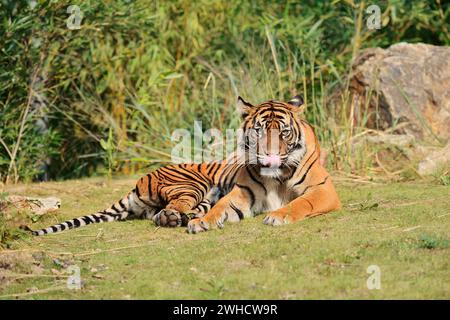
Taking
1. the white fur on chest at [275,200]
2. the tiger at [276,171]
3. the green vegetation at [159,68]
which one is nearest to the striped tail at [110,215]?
the tiger at [276,171]

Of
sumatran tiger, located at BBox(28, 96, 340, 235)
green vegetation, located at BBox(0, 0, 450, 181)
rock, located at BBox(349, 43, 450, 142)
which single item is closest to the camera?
sumatran tiger, located at BBox(28, 96, 340, 235)

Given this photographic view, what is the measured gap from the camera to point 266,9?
13188mm

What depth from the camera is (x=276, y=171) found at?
24.0ft

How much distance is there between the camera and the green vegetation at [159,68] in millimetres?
10703

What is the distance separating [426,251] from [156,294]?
1.90 m

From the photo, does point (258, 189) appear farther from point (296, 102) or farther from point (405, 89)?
point (405, 89)

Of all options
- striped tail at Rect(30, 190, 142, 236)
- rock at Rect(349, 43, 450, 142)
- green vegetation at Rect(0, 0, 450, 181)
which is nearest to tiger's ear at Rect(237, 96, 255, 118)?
striped tail at Rect(30, 190, 142, 236)

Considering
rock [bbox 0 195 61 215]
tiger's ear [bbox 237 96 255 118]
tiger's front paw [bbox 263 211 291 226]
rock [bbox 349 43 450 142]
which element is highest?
rock [bbox 349 43 450 142]

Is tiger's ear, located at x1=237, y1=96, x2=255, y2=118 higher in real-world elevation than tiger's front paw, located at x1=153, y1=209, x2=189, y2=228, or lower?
higher

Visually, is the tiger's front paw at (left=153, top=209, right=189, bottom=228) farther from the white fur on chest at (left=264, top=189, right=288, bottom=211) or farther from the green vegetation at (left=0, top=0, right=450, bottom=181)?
the green vegetation at (left=0, top=0, right=450, bottom=181)

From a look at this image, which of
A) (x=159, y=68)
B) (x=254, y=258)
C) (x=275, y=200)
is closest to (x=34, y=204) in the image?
(x=275, y=200)

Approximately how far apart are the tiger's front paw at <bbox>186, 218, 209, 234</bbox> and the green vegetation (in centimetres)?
307

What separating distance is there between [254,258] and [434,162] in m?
3.97

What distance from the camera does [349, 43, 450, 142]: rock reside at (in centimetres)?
1032
